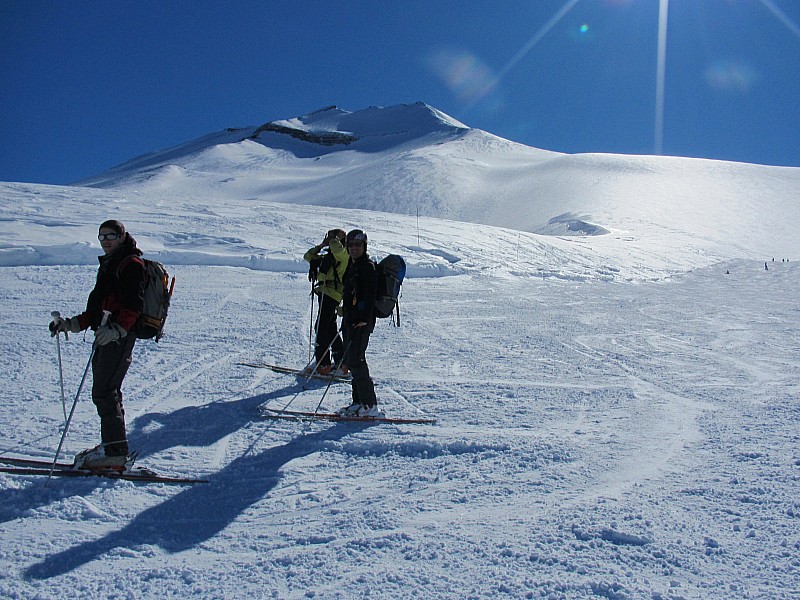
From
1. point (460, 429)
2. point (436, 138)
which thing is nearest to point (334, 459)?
point (460, 429)

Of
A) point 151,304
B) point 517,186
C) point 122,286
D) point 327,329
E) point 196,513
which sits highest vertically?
point 517,186

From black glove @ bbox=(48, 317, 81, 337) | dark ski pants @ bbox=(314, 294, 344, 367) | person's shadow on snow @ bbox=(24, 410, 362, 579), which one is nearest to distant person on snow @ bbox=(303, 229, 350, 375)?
dark ski pants @ bbox=(314, 294, 344, 367)

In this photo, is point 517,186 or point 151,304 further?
point 517,186

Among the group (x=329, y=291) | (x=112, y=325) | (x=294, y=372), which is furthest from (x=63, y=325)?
(x=294, y=372)

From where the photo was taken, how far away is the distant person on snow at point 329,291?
6.37 meters

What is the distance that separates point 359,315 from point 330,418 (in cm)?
98

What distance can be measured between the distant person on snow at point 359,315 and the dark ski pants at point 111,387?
6.35ft

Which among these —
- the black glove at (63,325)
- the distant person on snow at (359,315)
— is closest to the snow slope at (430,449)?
the distant person on snow at (359,315)

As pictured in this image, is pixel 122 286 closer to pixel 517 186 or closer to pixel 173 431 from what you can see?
pixel 173 431

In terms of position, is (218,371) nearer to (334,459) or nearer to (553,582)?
(334,459)

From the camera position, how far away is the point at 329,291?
21.5ft

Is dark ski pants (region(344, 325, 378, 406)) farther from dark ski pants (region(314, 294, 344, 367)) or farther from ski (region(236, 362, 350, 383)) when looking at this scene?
dark ski pants (region(314, 294, 344, 367))

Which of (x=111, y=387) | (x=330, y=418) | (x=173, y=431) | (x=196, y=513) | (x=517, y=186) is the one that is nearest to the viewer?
(x=196, y=513)

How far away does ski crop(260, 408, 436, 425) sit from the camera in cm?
511
